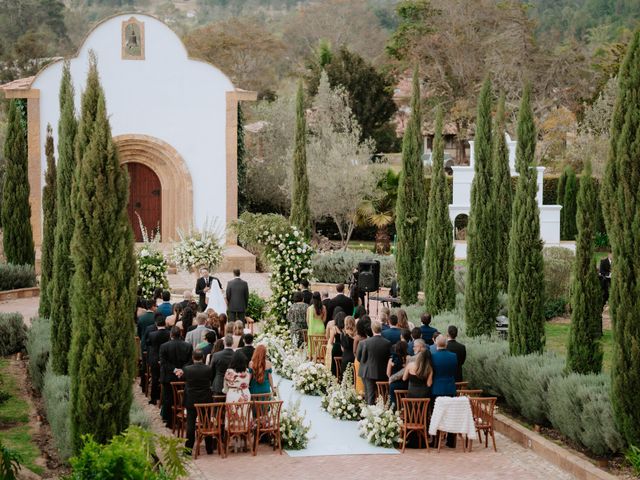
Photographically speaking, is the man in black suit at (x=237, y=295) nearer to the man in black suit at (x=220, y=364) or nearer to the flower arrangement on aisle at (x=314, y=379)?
the flower arrangement on aisle at (x=314, y=379)

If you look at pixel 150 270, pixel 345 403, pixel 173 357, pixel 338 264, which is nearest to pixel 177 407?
pixel 173 357

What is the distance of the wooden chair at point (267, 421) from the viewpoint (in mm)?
12102

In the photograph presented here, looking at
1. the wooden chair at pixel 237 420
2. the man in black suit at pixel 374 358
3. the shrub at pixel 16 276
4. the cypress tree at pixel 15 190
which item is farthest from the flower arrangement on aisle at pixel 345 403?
the cypress tree at pixel 15 190

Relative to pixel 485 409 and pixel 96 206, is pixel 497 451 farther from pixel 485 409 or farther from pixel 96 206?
pixel 96 206

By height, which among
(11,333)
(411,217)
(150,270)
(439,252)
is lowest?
(11,333)

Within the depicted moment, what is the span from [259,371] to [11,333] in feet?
26.9

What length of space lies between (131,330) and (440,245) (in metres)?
8.40

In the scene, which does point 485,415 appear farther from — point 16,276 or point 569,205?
point 569,205

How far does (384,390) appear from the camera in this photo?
1352cm

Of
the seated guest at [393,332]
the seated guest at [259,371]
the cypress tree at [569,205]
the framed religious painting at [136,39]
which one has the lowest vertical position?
the seated guest at [259,371]

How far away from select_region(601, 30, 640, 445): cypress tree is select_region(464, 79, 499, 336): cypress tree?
474 cm

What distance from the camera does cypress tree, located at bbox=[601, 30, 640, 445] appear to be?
11.3 metres

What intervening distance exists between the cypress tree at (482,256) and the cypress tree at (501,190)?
0.09 meters

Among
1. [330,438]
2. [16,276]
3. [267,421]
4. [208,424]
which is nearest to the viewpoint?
[208,424]
